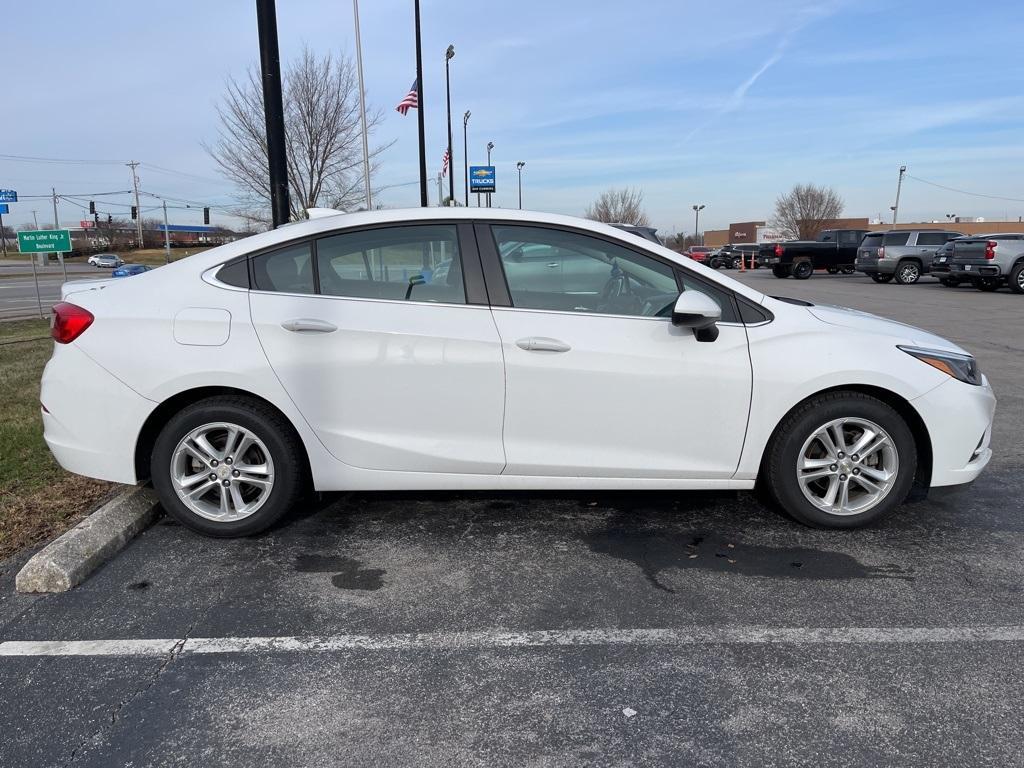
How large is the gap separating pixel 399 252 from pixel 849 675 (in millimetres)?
2682

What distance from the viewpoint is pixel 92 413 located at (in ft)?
11.7

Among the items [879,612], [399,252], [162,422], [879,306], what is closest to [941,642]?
[879,612]

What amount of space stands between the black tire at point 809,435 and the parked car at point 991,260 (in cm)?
1996

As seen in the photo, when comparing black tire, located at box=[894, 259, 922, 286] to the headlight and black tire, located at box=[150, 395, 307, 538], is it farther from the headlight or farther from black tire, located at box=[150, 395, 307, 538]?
black tire, located at box=[150, 395, 307, 538]

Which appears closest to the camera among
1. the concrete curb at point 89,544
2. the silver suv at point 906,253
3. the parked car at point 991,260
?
the concrete curb at point 89,544

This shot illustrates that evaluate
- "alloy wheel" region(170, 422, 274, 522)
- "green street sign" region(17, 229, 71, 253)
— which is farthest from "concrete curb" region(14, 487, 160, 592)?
"green street sign" region(17, 229, 71, 253)

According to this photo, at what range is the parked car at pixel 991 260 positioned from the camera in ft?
65.3

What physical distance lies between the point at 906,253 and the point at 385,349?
26.3 metres

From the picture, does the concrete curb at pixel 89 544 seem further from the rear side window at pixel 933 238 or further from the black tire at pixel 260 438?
the rear side window at pixel 933 238

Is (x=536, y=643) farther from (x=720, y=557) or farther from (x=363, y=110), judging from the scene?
(x=363, y=110)

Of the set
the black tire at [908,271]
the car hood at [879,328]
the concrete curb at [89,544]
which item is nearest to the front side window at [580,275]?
the car hood at [879,328]

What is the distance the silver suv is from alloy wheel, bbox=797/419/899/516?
24.7 m

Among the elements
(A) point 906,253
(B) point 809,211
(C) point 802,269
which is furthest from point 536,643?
(B) point 809,211

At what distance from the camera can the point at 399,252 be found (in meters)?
3.68
